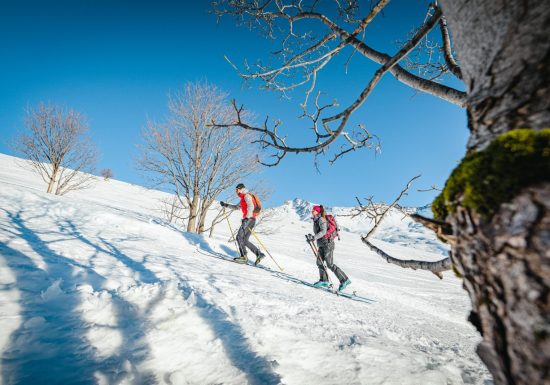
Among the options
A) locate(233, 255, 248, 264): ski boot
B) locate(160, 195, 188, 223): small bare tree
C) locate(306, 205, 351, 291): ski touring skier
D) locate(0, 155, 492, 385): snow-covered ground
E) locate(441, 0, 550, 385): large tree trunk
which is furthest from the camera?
locate(160, 195, 188, 223): small bare tree

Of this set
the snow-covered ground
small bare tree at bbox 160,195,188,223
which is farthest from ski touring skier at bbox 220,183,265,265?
small bare tree at bbox 160,195,188,223

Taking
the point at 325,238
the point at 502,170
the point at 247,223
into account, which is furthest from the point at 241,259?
the point at 502,170

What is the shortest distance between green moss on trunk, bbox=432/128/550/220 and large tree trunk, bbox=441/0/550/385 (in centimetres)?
3

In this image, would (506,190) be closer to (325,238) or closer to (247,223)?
(325,238)

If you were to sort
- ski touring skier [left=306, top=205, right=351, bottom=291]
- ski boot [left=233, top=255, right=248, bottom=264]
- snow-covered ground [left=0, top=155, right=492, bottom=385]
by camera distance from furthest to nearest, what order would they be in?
1. ski boot [left=233, top=255, right=248, bottom=264]
2. ski touring skier [left=306, top=205, right=351, bottom=291]
3. snow-covered ground [left=0, top=155, right=492, bottom=385]

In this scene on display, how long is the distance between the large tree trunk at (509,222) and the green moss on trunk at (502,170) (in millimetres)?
27

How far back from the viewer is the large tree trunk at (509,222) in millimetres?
590

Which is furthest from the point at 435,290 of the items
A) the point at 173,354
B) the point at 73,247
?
the point at 73,247

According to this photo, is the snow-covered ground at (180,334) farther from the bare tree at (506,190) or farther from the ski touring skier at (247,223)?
the ski touring skier at (247,223)

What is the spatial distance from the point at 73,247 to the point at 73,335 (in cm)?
295

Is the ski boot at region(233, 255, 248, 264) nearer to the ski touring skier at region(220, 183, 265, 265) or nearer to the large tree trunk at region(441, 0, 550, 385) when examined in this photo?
the ski touring skier at region(220, 183, 265, 265)

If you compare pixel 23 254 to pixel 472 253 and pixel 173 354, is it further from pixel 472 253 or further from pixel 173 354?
pixel 472 253

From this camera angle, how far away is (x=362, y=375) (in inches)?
77.9

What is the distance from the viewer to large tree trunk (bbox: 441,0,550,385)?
590 millimetres
